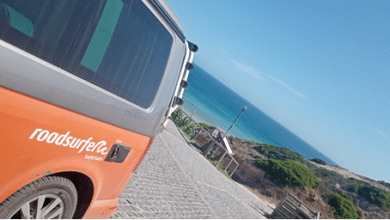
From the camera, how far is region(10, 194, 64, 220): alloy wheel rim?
1999 millimetres

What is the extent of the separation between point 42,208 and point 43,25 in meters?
1.62

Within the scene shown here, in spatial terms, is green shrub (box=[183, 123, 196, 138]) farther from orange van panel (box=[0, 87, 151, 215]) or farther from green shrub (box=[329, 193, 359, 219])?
orange van panel (box=[0, 87, 151, 215])

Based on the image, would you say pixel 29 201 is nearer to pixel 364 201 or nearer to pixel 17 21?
pixel 17 21

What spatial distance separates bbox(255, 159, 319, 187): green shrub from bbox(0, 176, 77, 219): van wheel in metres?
20.0

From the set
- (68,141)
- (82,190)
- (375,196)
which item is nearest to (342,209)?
(375,196)

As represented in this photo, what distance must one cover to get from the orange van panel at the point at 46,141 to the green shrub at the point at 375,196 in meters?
29.3

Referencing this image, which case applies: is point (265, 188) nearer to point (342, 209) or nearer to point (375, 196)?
point (342, 209)

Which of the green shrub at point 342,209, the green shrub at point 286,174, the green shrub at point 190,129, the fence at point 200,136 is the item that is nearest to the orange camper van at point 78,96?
the fence at point 200,136

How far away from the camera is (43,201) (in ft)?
6.99

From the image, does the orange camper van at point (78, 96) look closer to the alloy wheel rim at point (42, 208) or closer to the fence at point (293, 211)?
the alloy wheel rim at point (42, 208)

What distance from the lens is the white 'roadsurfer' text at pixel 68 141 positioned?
5.78ft

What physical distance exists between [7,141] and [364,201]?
1197 inches

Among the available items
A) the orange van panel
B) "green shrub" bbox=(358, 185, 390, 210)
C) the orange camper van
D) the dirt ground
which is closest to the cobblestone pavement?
the orange camper van

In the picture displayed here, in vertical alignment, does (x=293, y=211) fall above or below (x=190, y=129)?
above
